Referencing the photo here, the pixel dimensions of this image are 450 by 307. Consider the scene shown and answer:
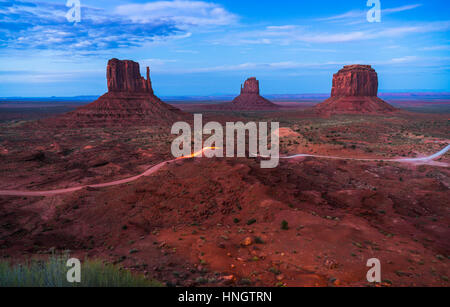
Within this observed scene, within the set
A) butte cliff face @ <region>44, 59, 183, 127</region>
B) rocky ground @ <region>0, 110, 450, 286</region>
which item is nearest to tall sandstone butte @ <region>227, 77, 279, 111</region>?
butte cliff face @ <region>44, 59, 183, 127</region>

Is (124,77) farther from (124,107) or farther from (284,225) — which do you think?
(284,225)

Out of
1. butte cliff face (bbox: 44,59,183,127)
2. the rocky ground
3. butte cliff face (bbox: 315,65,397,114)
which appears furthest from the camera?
butte cliff face (bbox: 315,65,397,114)

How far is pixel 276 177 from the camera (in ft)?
58.9

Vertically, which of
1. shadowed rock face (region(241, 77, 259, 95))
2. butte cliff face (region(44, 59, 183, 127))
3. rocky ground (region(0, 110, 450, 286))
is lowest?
rocky ground (region(0, 110, 450, 286))

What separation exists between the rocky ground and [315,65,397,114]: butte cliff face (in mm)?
67091

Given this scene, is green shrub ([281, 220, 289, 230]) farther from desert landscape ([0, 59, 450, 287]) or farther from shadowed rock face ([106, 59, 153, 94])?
shadowed rock face ([106, 59, 153, 94])

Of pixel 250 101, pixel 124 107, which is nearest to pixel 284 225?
pixel 124 107

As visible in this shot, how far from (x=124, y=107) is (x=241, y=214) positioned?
201 feet

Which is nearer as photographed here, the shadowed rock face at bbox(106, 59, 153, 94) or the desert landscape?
the desert landscape

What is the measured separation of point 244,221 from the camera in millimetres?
13008

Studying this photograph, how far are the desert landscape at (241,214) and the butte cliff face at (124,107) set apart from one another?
1177 inches

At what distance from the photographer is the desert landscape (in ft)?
27.0

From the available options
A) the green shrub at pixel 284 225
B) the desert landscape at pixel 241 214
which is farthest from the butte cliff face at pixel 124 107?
the green shrub at pixel 284 225
